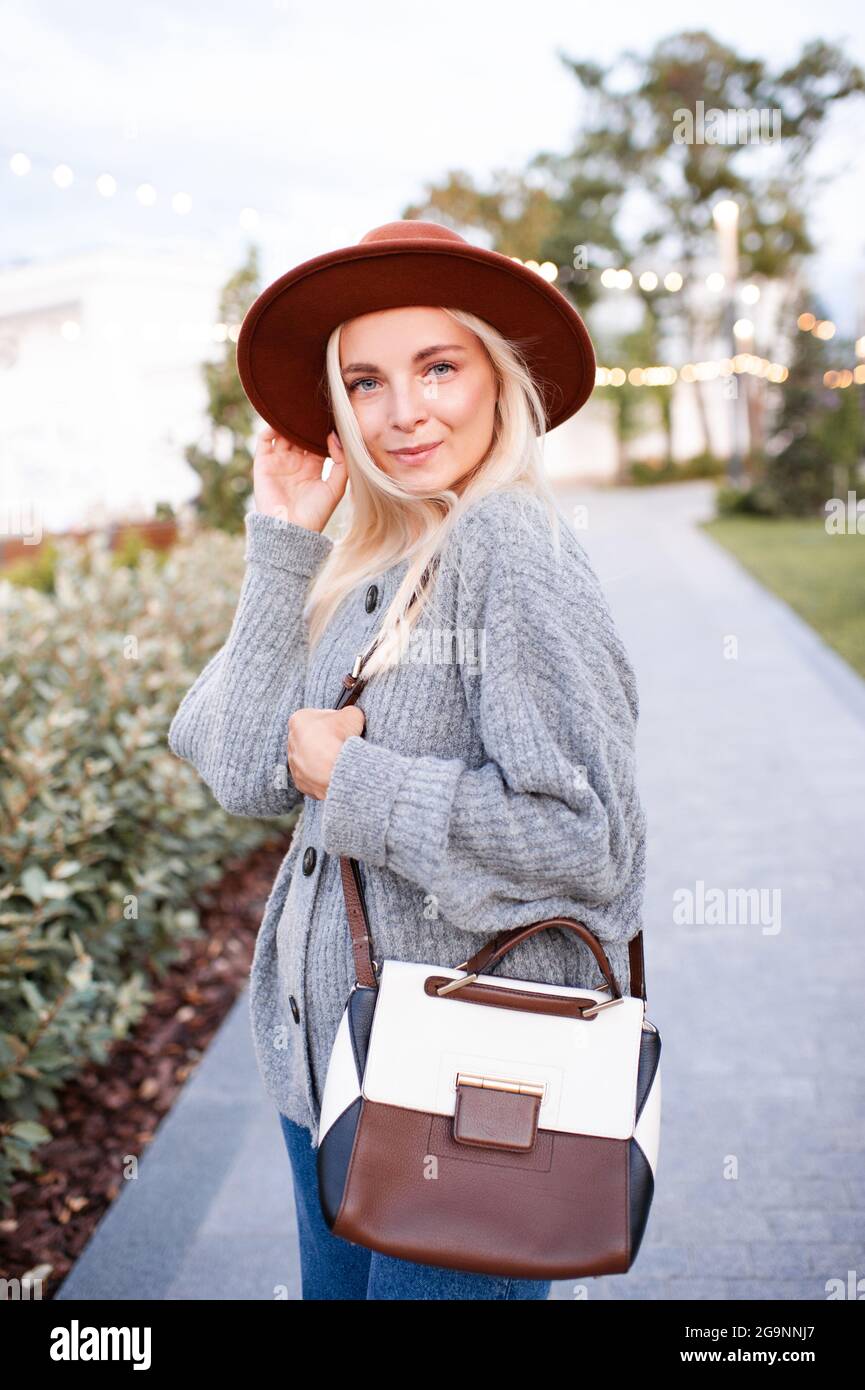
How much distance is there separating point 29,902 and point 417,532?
75.6 inches

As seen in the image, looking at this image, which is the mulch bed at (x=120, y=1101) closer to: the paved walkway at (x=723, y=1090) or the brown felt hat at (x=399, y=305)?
the paved walkway at (x=723, y=1090)

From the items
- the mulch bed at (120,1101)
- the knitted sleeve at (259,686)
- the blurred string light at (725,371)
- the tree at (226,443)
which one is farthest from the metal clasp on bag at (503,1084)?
the blurred string light at (725,371)

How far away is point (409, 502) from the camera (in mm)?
1547

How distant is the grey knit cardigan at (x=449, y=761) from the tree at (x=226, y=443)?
174 inches

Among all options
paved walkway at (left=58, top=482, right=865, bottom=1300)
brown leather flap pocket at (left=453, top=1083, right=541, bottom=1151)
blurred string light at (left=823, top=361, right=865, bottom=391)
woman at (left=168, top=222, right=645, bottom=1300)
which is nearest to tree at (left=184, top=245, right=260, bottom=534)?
paved walkway at (left=58, top=482, right=865, bottom=1300)

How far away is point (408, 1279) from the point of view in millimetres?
1380

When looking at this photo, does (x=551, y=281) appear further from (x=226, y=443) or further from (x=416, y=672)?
(x=226, y=443)

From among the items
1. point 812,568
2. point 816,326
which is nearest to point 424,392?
point 812,568

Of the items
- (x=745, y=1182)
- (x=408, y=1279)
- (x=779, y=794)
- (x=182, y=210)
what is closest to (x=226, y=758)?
(x=408, y=1279)

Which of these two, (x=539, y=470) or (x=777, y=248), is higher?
(x=777, y=248)

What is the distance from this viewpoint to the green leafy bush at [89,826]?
8.73ft

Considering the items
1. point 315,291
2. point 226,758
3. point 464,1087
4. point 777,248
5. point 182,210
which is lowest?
point 464,1087

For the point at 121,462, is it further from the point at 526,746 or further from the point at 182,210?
the point at 526,746

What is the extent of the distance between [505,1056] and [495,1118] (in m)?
0.07
